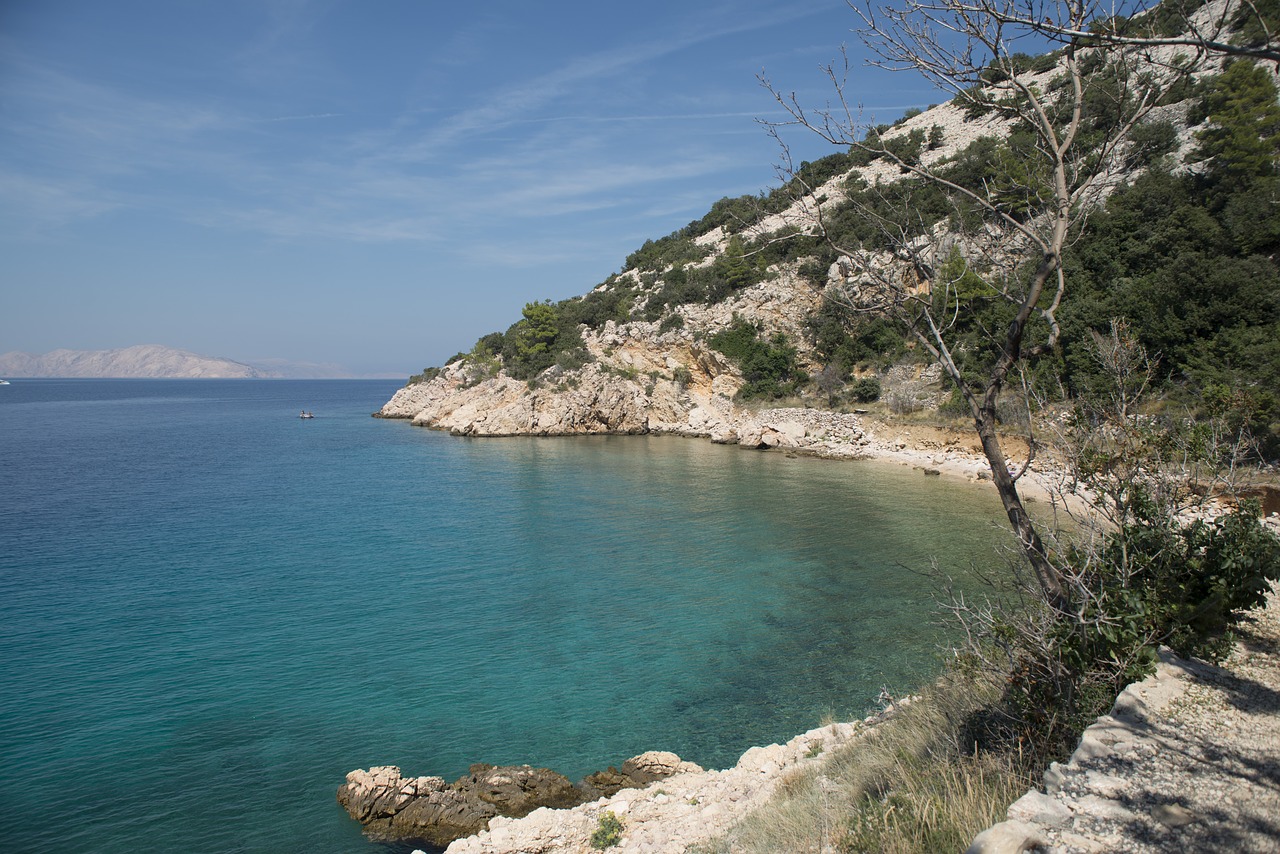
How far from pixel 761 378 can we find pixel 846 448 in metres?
11.6

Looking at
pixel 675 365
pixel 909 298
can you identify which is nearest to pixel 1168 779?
pixel 909 298

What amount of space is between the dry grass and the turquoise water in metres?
3.07

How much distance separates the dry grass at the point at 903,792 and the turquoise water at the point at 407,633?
3.07 meters

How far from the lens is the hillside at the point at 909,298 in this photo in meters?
17.6

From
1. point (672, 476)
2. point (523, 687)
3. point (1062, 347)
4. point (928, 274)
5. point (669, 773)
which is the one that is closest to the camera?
point (928, 274)

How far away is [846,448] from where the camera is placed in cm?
3488

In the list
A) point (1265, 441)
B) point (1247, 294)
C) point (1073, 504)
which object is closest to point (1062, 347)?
point (1247, 294)

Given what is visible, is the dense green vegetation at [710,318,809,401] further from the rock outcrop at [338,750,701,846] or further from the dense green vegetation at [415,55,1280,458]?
the rock outcrop at [338,750,701,846]

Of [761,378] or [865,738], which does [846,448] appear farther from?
[865,738]

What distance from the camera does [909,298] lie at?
5.27 metres

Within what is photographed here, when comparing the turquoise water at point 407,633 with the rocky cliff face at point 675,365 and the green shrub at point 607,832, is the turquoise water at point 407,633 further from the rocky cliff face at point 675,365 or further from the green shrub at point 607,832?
the rocky cliff face at point 675,365

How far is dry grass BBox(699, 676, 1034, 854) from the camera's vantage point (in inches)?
173

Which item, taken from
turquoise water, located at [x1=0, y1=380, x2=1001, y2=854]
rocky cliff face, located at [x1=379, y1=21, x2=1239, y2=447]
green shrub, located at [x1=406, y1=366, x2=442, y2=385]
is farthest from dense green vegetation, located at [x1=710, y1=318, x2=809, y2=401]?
green shrub, located at [x1=406, y1=366, x2=442, y2=385]

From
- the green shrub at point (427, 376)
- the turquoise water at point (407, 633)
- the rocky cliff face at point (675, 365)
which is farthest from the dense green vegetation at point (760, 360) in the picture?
the green shrub at point (427, 376)
